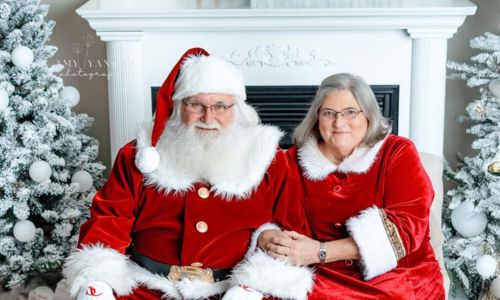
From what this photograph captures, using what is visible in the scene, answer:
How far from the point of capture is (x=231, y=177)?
94.0 inches

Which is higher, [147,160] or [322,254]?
[147,160]

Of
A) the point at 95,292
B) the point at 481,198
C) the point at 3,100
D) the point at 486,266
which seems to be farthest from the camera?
the point at 481,198

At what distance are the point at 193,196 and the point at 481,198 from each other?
144 centimetres

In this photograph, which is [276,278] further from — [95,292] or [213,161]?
[95,292]

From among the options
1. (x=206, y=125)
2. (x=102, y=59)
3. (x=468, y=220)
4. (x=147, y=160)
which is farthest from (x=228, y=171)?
(x=102, y=59)

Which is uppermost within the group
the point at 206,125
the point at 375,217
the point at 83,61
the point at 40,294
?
the point at 83,61

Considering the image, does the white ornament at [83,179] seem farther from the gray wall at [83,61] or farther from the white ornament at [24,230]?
the gray wall at [83,61]

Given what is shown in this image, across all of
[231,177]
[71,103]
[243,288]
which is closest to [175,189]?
[231,177]

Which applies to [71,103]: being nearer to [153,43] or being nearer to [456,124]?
[153,43]

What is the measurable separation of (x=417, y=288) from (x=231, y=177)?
710mm

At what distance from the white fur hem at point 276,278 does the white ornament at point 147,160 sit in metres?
0.45

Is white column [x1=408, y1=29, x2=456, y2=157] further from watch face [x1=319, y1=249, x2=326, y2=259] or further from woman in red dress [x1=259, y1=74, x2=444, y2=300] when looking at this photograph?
watch face [x1=319, y1=249, x2=326, y2=259]

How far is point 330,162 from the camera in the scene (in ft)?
8.04

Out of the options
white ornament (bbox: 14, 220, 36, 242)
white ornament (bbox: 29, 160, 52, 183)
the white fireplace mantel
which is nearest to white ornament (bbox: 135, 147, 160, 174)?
white ornament (bbox: 29, 160, 52, 183)
